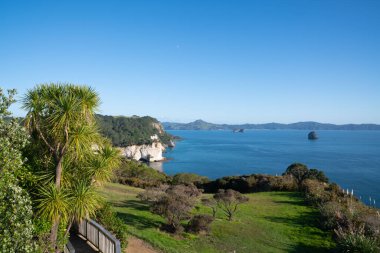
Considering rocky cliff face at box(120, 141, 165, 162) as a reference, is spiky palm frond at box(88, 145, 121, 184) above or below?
above

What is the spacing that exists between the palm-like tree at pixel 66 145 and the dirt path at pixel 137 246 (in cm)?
420

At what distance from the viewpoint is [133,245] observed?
12.2 m

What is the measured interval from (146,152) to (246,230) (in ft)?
383

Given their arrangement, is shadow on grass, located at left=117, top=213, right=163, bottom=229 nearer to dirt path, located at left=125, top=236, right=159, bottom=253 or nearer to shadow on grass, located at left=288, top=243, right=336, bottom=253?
dirt path, located at left=125, top=236, right=159, bottom=253

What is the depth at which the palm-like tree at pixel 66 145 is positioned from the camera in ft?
25.3

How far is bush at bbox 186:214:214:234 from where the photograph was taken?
15.2m

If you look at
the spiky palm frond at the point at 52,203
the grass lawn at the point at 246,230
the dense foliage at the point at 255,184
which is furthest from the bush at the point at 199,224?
the dense foliage at the point at 255,184

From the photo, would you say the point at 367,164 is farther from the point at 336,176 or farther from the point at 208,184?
the point at 208,184

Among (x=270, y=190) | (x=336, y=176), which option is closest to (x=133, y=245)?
(x=270, y=190)

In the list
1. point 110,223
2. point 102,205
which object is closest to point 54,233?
point 102,205

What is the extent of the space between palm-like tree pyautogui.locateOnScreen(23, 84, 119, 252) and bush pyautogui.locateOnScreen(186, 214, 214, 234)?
778 cm

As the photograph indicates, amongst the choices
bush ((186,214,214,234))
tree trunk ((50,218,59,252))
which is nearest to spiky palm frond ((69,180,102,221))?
tree trunk ((50,218,59,252))

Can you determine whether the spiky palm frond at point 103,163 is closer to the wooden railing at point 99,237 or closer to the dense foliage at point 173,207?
the wooden railing at point 99,237

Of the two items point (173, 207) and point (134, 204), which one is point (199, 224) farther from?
point (134, 204)
